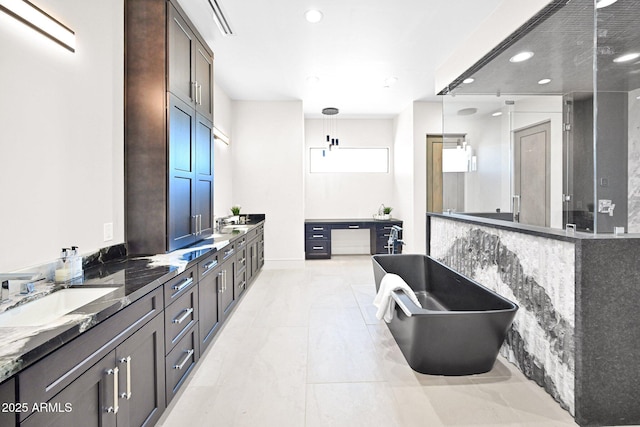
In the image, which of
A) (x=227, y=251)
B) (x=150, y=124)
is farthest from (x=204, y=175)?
(x=150, y=124)

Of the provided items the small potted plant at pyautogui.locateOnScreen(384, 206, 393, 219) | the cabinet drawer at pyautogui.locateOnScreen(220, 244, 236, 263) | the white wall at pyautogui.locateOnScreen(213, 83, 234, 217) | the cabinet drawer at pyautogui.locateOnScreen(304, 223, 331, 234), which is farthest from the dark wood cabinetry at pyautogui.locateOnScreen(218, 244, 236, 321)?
the small potted plant at pyautogui.locateOnScreen(384, 206, 393, 219)

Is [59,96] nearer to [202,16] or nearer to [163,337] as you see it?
[163,337]

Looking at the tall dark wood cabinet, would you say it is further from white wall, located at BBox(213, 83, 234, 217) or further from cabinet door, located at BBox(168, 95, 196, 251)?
white wall, located at BBox(213, 83, 234, 217)

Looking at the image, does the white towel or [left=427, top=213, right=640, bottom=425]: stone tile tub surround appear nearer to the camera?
[left=427, top=213, right=640, bottom=425]: stone tile tub surround

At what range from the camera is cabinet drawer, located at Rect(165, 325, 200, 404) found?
1931 millimetres

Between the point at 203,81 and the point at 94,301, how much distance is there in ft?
8.82

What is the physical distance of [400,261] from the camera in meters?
3.80

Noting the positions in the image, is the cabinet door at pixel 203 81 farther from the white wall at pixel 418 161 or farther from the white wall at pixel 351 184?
the white wall at pixel 418 161

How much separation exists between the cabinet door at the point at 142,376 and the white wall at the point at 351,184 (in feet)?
18.4

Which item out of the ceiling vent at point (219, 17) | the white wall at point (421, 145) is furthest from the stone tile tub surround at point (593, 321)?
the white wall at point (421, 145)

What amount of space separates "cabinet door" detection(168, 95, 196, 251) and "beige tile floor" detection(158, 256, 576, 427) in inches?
41.9

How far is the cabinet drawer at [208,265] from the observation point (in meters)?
2.50

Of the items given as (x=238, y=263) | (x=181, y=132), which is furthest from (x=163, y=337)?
(x=238, y=263)

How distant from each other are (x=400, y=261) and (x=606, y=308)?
2110 mm
